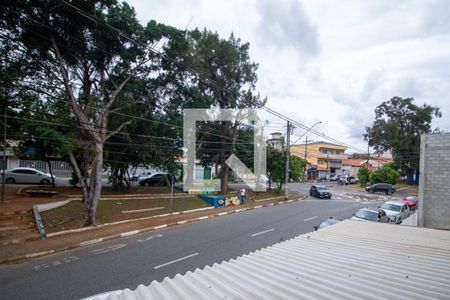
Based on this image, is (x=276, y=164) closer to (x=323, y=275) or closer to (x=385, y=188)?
(x=385, y=188)

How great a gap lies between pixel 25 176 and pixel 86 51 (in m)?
18.0

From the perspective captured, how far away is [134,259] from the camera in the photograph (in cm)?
1000

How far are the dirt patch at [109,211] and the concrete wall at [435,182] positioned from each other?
15.1m

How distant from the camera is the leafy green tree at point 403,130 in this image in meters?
48.0

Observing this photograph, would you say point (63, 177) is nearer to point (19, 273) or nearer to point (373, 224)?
point (19, 273)

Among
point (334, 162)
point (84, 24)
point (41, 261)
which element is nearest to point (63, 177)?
point (84, 24)

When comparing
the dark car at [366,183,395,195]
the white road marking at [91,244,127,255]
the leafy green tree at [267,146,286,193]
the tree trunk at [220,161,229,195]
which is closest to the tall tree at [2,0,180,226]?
the white road marking at [91,244,127,255]

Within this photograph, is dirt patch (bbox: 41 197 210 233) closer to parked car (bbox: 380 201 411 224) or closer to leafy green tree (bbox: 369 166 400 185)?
parked car (bbox: 380 201 411 224)

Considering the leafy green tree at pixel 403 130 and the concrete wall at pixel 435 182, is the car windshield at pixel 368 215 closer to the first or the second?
the concrete wall at pixel 435 182

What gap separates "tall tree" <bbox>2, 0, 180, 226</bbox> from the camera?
13.8m

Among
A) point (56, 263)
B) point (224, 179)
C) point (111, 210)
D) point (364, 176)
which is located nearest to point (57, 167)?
point (224, 179)

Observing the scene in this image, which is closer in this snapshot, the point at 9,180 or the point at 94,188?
the point at 94,188

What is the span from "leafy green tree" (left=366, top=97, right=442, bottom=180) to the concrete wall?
39.1 m

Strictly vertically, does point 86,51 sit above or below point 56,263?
above
